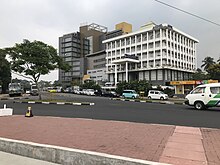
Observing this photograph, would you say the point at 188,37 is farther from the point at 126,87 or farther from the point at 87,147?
the point at 87,147

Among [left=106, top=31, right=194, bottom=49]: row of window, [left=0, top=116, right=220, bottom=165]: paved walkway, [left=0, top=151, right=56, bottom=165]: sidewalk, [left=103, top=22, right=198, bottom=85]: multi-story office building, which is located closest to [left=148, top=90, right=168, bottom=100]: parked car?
[left=103, top=22, right=198, bottom=85]: multi-story office building

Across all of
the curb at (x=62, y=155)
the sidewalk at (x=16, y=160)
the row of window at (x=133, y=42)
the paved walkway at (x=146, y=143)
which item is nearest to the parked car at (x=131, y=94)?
the row of window at (x=133, y=42)

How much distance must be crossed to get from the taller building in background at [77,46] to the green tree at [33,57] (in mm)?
88038

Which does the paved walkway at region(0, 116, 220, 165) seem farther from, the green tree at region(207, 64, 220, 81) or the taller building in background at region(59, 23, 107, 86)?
the taller building in background at region(59, 23, 107, 86)

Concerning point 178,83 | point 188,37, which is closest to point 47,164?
point 178,83

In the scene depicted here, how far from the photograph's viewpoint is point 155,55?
69.0 meters

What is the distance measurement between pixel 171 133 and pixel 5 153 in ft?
15.8

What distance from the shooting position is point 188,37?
77562mm

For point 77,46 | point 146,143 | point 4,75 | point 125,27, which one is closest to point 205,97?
point 146,143

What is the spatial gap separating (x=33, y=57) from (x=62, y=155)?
68.1 feet

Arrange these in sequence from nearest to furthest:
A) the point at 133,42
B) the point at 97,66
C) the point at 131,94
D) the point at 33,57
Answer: the point at 33,57 → the point at 131,94 → the point at 133,42 → the point at 97,66

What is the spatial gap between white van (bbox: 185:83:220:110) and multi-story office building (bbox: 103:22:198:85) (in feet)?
163

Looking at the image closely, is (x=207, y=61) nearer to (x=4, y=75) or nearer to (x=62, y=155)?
(x=4, y=75)

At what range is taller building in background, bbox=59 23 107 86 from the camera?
380ft
